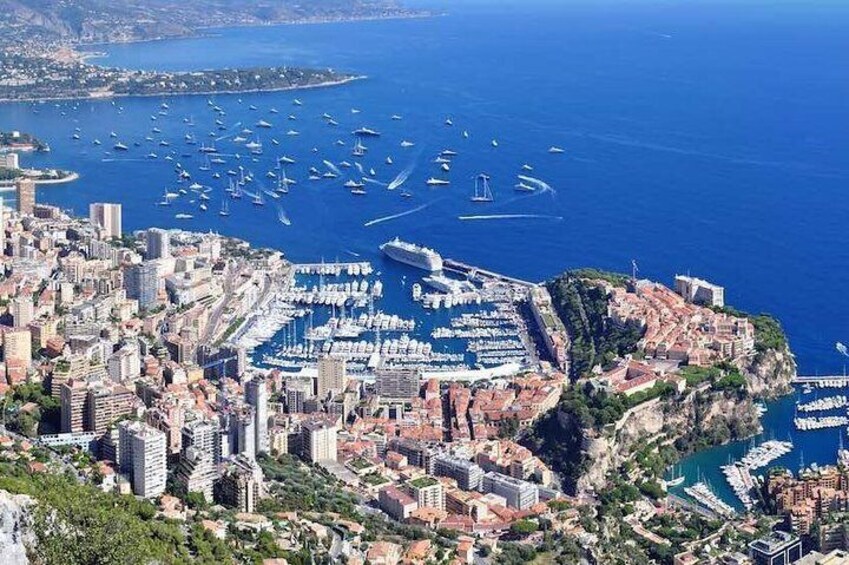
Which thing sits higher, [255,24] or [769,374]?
[769,374]

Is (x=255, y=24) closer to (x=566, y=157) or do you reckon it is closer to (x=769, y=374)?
(x=566, y=157)

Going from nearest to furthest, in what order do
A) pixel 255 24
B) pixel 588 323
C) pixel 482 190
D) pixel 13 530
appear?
pixel 13 530
pixel 588 323
pixel 482 190
pixel 255 24

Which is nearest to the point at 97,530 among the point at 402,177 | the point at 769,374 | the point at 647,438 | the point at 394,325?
the point at 647,438

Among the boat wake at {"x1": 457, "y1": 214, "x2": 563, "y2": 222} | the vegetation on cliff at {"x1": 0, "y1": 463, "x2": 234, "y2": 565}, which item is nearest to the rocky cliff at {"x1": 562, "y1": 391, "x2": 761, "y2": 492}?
the vegetation on cliff at {"x1": 0, "y1": 463, "x2": 234, "y2": 565}

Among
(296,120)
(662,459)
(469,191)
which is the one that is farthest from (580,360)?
(296,120)

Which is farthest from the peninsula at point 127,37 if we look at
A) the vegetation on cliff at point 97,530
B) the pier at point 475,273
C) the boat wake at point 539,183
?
the vegetation on cliff at point 97,530

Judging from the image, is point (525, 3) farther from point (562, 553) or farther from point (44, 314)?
point (562, 553)
